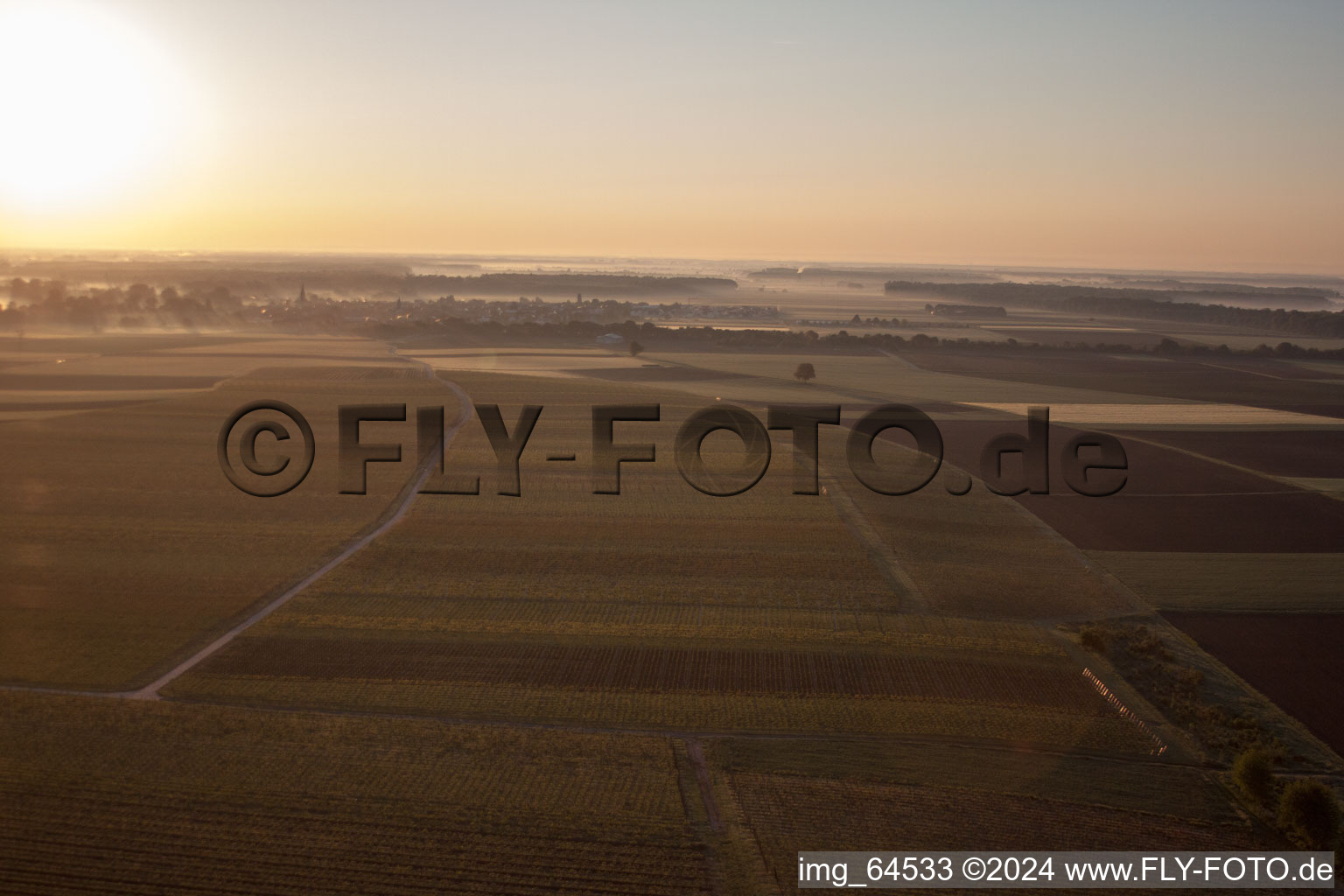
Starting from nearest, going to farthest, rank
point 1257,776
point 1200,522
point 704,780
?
point 1257,776, point 704,780, point 1200,522

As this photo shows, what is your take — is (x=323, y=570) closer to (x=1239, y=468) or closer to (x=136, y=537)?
(x=136, y=537)

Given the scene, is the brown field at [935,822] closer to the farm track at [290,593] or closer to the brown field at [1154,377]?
the farm track at [290,593]

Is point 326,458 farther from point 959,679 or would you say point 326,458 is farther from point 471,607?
point 959,679

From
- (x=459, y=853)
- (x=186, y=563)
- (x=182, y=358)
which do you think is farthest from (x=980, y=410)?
(x=182, y=358)

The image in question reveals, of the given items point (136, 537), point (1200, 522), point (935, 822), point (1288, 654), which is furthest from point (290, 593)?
point (1200, 522)

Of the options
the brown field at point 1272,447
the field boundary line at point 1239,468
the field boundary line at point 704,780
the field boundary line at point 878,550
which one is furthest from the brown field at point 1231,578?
the field boundary line at point 704,780

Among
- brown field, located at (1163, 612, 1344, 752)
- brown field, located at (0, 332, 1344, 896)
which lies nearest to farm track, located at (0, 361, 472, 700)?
brown field, located at (0, 332, 1344, 896)
